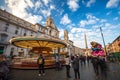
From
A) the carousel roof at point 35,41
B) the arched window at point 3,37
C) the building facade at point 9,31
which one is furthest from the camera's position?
the arched window at point 3,37

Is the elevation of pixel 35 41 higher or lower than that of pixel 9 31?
lower

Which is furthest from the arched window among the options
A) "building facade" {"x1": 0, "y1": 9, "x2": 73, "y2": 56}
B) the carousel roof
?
the carousel roof

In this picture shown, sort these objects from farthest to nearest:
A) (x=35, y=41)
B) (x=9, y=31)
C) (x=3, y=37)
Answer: (x=9, y=31) → (x=3, y=37) → (x=35, y=41)

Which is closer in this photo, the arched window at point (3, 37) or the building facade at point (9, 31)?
the building facade at point (9, 31)

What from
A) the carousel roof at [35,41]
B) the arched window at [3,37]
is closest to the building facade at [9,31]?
the arched window at [3,37]

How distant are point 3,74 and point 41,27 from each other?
41896mm

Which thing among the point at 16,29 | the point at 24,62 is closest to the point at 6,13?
the point at 16,29

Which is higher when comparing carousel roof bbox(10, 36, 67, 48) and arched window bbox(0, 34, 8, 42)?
arched window bbox(0, 34, 8, 42)

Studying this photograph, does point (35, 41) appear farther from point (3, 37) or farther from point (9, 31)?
point (9, 31)

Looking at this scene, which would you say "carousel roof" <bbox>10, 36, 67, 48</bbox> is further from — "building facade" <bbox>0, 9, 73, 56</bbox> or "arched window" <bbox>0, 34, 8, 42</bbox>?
"arched window" <bbox>0, 34, 8, 42</bbox>

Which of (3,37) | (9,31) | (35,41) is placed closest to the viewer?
(35,41)

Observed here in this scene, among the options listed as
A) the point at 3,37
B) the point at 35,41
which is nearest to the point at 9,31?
the point at 3,37

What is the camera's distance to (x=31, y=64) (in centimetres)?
1327

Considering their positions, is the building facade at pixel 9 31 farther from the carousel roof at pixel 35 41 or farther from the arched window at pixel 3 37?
the carousel roof at pixel 35 41
